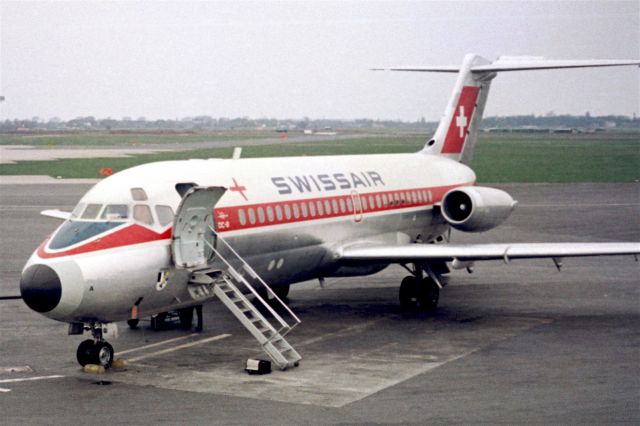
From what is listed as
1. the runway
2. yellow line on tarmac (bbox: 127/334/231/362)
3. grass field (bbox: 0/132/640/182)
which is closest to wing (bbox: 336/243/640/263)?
the runway

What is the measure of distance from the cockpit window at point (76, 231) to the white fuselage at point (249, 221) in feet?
0.06

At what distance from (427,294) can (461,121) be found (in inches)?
295

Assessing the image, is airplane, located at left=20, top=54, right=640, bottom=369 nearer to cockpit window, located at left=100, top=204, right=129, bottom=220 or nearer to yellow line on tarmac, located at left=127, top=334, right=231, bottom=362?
cockpit window, located at left=100, top=204, right=129, bottom=220

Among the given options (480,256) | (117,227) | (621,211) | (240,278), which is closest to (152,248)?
(117,227)

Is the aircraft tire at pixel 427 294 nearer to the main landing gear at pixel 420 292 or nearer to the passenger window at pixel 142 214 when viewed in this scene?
the main landing gear at pixel 420 292

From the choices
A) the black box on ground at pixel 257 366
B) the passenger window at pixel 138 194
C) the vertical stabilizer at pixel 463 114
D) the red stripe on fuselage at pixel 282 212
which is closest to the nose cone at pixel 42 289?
the red stripe on fuselage at pixel 282 212

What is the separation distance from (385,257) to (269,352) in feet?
18.0

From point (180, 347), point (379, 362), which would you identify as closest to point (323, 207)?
point (180, 347)

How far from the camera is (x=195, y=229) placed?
61.3ft

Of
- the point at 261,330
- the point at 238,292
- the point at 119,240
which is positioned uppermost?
the point at 119,240

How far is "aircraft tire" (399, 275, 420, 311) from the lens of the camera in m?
24.0

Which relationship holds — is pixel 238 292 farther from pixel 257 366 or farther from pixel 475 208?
pixel 475 208

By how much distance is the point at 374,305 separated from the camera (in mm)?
24594

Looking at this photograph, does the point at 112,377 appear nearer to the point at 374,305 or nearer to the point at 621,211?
the point at 374,305
